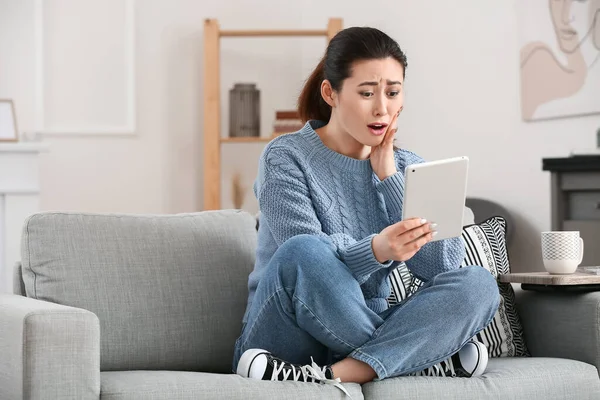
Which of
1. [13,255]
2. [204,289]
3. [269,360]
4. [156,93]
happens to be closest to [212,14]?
[156,93]

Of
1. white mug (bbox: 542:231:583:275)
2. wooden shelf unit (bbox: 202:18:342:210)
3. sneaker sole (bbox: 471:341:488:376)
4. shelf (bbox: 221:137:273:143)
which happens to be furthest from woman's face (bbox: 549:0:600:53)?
sneaker sole (bbox: 471:341:488:376)

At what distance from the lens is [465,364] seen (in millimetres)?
2037

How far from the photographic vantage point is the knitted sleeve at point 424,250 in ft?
7.21

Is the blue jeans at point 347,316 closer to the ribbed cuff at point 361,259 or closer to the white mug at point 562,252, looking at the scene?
the ribbed cuff at point 361,259

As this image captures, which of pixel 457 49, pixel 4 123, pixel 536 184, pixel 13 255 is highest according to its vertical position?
pixel 457 49

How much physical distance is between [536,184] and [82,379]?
2654 millimetres

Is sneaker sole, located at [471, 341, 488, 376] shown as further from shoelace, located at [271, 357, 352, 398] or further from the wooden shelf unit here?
the wooden shelf unit

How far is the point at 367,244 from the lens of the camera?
6.49 ft

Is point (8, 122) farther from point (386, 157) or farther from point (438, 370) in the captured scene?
point (438, 370)

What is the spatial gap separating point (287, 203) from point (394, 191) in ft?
0.81

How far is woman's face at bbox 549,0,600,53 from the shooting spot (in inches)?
147

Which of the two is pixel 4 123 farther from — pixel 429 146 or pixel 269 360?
pixel 269 360

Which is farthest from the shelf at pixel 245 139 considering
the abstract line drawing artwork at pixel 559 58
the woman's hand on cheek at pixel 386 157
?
the woman's hand on cheek at pixel 386 157

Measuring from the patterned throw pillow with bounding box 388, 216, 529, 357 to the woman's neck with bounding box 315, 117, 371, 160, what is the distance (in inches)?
12.3
